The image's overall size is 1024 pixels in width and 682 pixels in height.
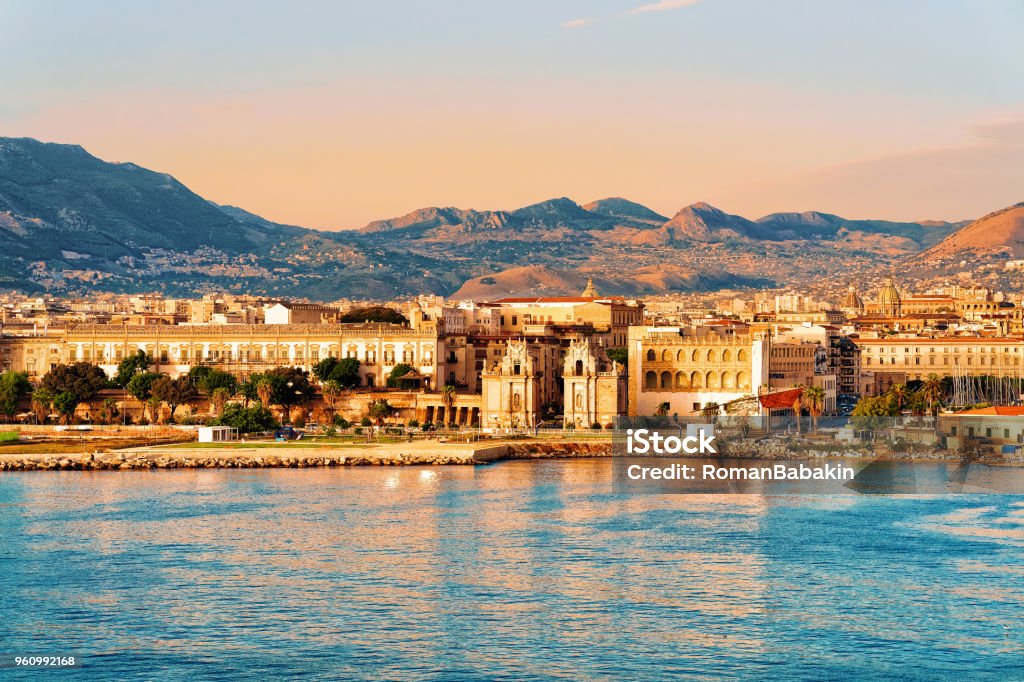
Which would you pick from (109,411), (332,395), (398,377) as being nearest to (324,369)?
(332,395)

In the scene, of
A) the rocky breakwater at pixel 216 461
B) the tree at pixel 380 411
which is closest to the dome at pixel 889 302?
the tree at pixel 380 411

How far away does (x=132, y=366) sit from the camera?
7156 centimetres

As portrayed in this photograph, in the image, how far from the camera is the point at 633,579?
32.9m

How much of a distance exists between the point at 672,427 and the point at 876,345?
31188mm

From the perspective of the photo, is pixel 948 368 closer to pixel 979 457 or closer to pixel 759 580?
pixel 979 457

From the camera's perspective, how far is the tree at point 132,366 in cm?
7027

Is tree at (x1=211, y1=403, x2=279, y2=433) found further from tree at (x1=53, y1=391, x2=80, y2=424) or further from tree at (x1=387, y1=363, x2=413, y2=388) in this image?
tree at (x1=387, y1=363, x2=413, y2=388)

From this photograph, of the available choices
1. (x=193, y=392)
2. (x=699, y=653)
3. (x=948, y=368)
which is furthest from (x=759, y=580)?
(x=948, y=368)

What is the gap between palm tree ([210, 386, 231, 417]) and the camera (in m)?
67.0

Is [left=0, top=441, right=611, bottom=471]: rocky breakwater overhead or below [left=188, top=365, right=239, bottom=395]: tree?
below

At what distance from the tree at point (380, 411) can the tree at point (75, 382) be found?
10.4m

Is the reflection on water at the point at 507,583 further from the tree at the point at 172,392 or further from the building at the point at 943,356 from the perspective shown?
the building at the point at 943,356

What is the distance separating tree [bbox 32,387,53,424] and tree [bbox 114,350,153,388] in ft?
10.5

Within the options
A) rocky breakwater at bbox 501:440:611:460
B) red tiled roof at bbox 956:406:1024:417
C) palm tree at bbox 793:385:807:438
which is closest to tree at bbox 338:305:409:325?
palm tree at bbox 793:385:807:438
